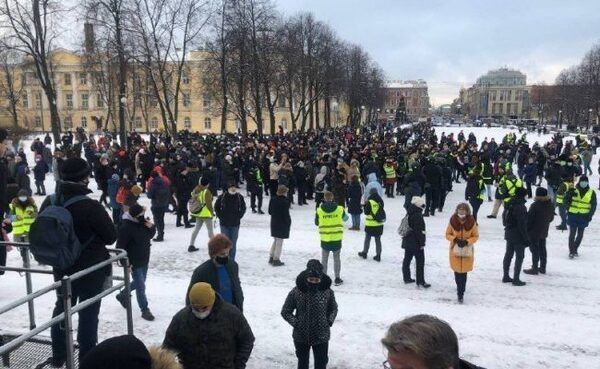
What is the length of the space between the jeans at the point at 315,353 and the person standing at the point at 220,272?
33.2 inches

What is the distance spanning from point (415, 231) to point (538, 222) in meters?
2.69

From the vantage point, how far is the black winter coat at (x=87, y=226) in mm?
4211

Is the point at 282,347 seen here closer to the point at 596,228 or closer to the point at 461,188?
the point at 596,228

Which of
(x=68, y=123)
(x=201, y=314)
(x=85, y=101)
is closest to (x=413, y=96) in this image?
(x=85, y=101)

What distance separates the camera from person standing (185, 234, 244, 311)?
5.25 meters

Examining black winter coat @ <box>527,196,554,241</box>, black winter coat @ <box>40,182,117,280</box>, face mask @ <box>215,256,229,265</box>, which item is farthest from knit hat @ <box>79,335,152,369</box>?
black winter coat @ <box>527,196,554,241</box>

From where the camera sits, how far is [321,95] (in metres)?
47.7

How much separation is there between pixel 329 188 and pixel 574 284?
7342mm

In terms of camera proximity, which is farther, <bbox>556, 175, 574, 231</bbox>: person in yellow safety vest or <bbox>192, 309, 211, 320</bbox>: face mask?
<bbox>556, 175, 574, 231</bbox>: person in yellow safety vest

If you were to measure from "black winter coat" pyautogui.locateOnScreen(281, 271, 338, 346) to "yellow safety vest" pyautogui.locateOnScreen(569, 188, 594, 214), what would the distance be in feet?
26.1

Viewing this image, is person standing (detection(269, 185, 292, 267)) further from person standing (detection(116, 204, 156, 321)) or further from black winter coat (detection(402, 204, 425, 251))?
A: person standing (detection(116, 204, 156, 321))

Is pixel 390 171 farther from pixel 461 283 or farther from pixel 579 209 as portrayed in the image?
pixel 461 283

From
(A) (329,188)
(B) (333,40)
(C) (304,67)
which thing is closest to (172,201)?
(A) (329,188)

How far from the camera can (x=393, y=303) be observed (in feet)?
26.9
